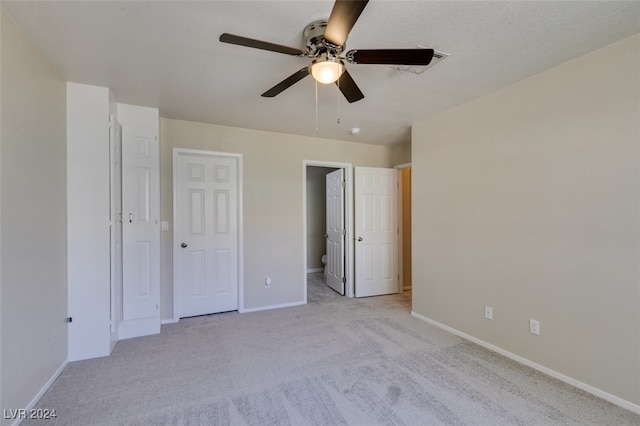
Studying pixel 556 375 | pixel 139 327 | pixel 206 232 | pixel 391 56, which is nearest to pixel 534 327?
pixel 556 375

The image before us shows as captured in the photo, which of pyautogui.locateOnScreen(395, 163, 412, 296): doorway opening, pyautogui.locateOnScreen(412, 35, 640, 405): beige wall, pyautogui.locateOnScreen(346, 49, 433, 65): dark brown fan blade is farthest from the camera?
pyautogui.locateOnScreen(395, 163, 412, 296): doorway opening

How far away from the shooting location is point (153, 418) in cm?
179

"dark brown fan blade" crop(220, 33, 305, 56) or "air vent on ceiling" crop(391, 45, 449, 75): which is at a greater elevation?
"air vent on ceiling" crop(391, 45, 449, 75)

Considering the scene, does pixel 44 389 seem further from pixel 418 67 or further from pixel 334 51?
pixel 418 67

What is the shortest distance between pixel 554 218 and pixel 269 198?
10.1 feet

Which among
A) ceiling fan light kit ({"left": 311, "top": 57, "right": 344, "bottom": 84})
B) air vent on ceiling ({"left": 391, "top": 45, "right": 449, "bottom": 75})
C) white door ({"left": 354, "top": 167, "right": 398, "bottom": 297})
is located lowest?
white door ({"left": 354, "top": 167, "right": 398, "bottom": 297})

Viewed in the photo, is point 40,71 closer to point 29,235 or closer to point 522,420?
point 29,235

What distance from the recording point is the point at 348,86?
188 cm

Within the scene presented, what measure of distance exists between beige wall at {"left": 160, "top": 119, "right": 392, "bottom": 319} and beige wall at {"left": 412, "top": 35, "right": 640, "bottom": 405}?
1.91 m

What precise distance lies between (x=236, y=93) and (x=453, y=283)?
2.98 m

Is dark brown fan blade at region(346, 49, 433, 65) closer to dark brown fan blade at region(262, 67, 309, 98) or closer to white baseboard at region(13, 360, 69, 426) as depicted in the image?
dark brown fan blade at region(262, 67, 309, 98)

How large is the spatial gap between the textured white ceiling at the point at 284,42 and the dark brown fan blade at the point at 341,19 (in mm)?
248

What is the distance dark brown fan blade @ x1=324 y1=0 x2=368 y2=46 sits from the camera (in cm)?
122

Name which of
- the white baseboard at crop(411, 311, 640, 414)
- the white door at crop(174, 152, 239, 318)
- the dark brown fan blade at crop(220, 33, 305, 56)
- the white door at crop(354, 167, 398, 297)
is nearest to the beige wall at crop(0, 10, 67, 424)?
the white door at crop(174, 152, 239, 318)
